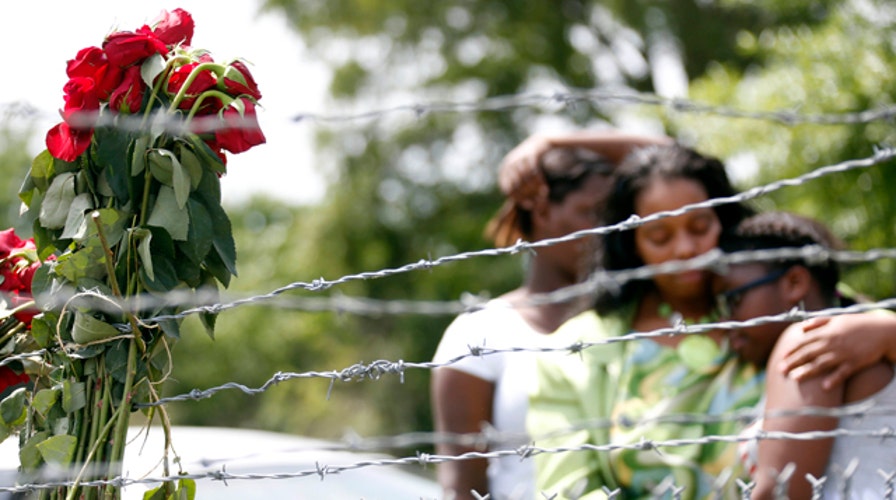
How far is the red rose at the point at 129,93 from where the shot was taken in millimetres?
1628

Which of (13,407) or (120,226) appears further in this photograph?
(13,407)

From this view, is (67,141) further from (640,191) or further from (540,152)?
(540,152)

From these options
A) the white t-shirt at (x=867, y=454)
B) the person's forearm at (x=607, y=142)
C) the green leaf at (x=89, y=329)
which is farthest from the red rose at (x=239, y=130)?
the person's forearm at (x=607, y=142)

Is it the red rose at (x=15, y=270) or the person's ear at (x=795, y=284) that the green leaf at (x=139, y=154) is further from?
the person's ear at (x=795, y=284)

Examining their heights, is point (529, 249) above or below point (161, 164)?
below

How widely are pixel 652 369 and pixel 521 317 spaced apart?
47 cm

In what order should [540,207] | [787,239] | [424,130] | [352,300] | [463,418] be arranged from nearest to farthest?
1. [352,300]
2. [787,239]
3. [463,418]
4. [540,207]
5. [424,130]

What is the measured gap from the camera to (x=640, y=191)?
270 centimetres

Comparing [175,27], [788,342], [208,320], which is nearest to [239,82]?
[175,27]

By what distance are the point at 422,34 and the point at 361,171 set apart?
1.82 metres

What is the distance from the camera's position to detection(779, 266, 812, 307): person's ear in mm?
2289

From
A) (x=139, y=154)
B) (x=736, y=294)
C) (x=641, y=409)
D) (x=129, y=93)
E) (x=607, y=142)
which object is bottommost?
(x=641, y=409)

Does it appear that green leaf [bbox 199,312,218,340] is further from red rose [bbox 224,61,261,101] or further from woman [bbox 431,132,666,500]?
woman [bbox 431,132,666,500]

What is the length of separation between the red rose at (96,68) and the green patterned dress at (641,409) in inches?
47.0
